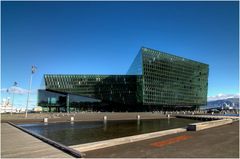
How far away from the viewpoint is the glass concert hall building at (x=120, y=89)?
11006 cm

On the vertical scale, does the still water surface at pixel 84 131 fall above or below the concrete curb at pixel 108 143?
below

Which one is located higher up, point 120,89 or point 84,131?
point 120,89

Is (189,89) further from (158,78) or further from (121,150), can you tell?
(121,150)

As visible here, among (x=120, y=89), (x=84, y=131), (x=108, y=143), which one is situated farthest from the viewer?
(x=120, y=89)

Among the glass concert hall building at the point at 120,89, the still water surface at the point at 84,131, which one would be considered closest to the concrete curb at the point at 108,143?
the still water surface at the point at 84,131

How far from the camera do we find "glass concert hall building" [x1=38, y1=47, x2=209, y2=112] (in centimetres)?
11006

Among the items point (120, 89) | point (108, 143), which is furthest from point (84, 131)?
point (120, 89)

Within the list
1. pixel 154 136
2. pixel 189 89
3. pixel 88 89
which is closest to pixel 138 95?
pixel 88 89

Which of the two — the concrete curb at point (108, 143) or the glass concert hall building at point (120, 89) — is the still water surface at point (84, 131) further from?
the glass concert hall building at point (120, 89)

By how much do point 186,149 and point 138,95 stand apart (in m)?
98.2

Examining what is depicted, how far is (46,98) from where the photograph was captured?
117125 mm

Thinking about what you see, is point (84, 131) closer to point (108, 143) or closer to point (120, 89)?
point (108, 143)

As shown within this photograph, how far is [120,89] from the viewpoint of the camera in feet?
379

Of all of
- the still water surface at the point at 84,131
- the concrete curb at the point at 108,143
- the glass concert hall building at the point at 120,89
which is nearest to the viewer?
the concrete curb at the point at 108,143
